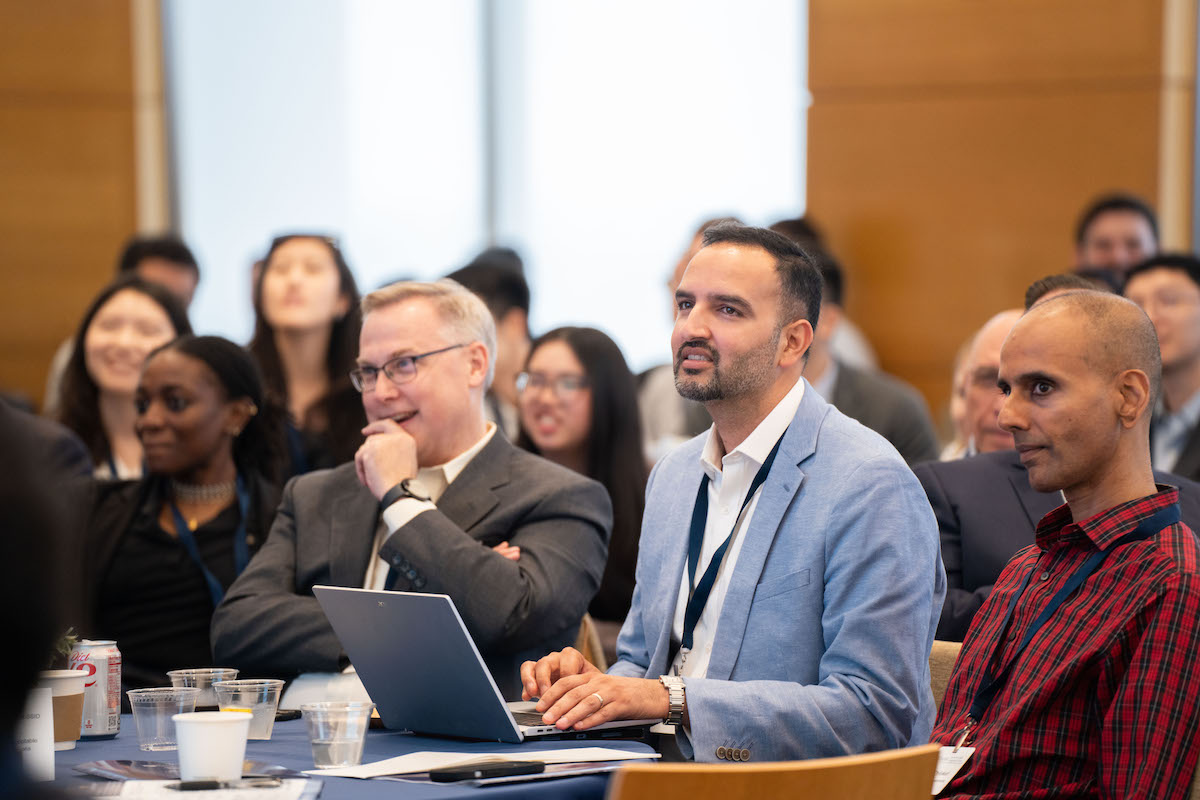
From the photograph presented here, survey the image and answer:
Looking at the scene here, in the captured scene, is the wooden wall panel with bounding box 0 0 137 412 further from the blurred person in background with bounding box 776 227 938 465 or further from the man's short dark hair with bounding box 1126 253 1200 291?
the man's short dark hair with bounding box 1126 253 1200 291

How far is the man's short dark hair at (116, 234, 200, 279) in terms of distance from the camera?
6.93 m

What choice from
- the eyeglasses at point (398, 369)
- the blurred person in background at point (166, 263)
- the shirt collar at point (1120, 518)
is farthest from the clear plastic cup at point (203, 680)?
the blurred person in background at point (166, 263)

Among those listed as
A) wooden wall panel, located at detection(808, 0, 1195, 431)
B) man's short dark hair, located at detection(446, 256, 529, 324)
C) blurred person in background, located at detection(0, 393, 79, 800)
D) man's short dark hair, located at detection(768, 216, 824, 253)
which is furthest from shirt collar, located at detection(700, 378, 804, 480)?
wooden wall panel, located at detection(808, 0, 1195, 431)

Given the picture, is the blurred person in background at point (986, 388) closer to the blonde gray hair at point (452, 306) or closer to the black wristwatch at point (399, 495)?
the blonde gray hair at point (452, 306)

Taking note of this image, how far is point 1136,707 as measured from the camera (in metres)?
2.24

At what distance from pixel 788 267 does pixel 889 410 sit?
2.28m

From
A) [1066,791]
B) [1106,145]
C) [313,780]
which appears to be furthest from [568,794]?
[1106,145]

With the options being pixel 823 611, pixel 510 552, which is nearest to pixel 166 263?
pixel 510 552

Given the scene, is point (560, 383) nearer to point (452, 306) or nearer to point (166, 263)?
point (452, 306)

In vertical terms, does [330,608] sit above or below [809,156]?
below

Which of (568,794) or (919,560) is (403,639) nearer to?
(568,794)

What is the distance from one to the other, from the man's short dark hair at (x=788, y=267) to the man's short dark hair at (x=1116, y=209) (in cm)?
355

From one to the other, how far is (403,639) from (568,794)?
47cm

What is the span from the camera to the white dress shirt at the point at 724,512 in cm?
285
